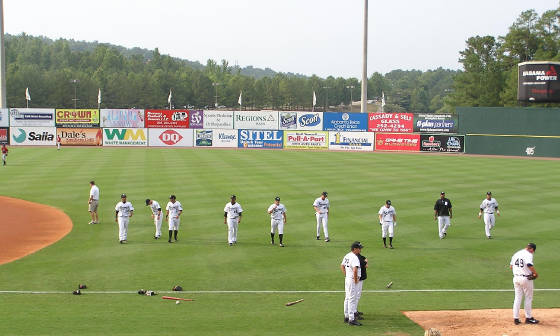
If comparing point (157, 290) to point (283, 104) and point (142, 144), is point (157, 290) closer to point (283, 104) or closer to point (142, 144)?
point (142, 144)

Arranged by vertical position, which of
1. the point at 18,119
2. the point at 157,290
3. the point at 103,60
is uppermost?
the point at 103,60

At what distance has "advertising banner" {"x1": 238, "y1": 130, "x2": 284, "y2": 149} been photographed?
70.2 metres

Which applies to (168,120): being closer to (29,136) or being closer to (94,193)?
(29,136)

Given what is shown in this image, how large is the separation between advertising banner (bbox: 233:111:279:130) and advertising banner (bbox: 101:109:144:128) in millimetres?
11399

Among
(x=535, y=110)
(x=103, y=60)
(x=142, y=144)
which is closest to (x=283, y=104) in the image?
(x=103, y=60)

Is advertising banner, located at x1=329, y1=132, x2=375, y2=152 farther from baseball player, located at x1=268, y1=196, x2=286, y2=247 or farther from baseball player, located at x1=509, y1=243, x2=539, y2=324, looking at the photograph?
baseball player, located at x1=509, y1=243, x2=539, y2=324

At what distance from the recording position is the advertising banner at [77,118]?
68781 mm

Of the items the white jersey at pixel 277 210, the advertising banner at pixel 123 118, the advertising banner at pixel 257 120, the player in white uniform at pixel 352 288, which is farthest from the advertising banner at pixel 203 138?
the player in white uniform at pixel 352 288

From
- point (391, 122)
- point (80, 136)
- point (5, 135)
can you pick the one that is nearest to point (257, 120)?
point (391, 122)

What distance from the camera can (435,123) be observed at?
65812 mm

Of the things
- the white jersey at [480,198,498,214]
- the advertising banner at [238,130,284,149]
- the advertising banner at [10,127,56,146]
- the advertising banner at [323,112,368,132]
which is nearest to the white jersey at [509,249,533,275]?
the white jersey at [480,198,498,214]

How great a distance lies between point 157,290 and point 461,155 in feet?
175

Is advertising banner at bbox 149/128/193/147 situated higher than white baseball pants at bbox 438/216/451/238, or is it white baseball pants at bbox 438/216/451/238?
advertising banner at bbox 149/128/193/147

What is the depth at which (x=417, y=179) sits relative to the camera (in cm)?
3959
